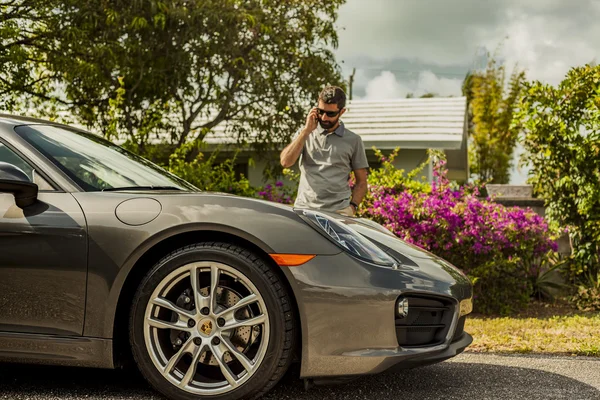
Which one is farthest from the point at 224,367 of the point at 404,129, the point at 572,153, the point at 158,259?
the point at 404,129

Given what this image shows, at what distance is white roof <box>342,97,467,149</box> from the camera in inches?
520

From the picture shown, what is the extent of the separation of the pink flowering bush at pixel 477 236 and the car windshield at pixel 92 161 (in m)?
3.41

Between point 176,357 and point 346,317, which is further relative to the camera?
point 176,357

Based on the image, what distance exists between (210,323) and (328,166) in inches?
83.4

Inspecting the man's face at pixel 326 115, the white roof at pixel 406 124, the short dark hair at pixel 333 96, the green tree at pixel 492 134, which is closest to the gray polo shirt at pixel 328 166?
the man's face at pixel 326 115

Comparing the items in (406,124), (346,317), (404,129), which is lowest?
(346,317)

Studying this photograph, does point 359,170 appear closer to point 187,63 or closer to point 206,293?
point 206,293

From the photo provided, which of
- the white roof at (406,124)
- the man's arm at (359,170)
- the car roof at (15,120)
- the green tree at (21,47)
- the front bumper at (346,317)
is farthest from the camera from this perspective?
the white roof at (406,124)

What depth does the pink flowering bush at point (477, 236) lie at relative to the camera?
6.96 m

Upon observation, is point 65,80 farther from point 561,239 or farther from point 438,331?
point 438,331

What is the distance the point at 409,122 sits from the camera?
14219 millimetres

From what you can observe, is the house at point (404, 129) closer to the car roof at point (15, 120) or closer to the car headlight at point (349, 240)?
the car roof at point (15, 120)

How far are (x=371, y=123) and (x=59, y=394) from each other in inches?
458

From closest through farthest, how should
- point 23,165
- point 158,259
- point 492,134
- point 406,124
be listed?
point 158,259
point 23,165
point 406,124
point 492,134
